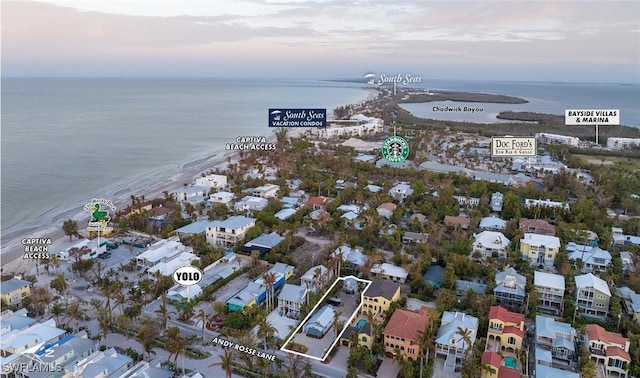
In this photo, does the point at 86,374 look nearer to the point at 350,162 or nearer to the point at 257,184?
the point at 257,184

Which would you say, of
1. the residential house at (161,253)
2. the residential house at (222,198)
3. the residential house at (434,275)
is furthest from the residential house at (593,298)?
the residential house at (222,198)

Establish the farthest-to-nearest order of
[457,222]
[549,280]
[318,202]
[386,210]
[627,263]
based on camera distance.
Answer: [318,202] → [386,210] → [457,222] → [627,263] → [549,280]

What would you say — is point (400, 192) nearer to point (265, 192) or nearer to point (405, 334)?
point (265, 192)

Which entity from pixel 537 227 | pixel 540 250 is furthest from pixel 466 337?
pixel 537 227

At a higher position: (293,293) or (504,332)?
(293,293)

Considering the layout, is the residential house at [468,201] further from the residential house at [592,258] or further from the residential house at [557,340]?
the residential house at [557,340]

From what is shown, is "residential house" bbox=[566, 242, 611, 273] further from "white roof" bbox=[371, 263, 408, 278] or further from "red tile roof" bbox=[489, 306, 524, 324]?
"white roof" bbox=[371, 263, 408, 278]

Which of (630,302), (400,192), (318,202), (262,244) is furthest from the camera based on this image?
(400,192)
